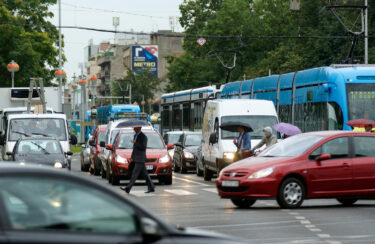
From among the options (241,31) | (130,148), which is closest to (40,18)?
(241,31)

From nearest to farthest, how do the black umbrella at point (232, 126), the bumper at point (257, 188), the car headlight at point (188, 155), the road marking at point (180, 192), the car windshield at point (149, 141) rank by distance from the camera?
the bumper at point (257, 188)
the road marking at point (180, 192)
the black umbrella at point (232, 126)
the car windshield at point (149, 141)
the car headlight at point (188, 155)

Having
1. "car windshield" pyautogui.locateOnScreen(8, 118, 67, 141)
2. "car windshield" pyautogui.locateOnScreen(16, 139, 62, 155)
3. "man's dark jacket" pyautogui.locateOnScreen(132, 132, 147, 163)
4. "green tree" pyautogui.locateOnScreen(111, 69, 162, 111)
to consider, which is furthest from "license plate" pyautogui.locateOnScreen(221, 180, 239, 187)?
"green tree" pyautogui.locateOnScreen(111, 69, 162, 111)

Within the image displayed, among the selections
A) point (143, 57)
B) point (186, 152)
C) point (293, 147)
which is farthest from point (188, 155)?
point (143, 57)

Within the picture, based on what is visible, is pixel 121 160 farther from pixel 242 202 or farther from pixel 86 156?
pixel 86 156

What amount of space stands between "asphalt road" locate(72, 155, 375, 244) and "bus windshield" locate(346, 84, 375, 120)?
18.5 ft

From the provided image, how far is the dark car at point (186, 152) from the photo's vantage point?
35600 millimetres

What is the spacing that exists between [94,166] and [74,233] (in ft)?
97.9

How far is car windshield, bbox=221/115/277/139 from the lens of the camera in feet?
89.4

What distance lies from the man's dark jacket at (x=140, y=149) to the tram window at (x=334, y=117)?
605cm

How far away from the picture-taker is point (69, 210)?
18.5 feet

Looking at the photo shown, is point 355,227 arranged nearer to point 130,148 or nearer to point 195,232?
A: point 195,232

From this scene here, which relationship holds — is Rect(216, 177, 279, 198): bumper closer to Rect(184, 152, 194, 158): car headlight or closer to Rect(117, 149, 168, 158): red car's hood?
Rect(117, 149, 168, 158): red car's hood

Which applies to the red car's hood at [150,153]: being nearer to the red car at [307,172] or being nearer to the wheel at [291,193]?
the red car at [307,172]

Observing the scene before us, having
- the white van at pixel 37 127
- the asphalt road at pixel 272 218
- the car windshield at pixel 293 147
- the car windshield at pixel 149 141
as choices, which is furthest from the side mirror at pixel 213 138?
the car windshield at pixel 293 147
